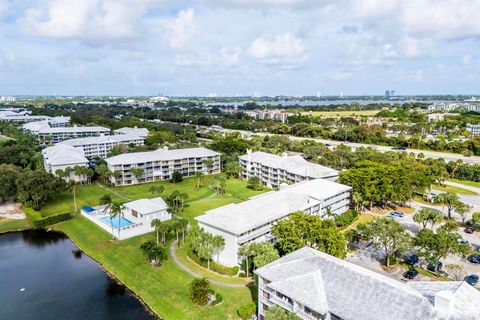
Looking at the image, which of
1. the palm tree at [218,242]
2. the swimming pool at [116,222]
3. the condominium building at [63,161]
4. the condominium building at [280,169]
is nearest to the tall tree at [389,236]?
the palm tree at [218,242]

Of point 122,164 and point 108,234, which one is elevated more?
A: point 122,164

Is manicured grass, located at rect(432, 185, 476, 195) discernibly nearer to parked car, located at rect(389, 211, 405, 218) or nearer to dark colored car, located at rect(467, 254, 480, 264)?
parked car, located at rect(389, 211, 405, 218)

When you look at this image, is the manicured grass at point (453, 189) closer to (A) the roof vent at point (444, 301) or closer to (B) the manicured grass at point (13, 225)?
(A) the roof vent at point (444, 301)

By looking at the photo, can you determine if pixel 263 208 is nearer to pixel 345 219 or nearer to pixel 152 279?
pixel 345 219

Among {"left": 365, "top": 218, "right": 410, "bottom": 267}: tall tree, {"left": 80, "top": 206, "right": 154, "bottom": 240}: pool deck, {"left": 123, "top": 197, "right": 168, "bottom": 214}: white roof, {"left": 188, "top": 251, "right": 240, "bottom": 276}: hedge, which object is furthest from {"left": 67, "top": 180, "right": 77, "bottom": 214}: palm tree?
{"left": 365, "top": 218, "right": 410, "bottom": 267}: tall tree

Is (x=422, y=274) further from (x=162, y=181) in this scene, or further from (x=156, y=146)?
(x=156, y=146)

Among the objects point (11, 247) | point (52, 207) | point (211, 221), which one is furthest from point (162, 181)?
point (211, 221)
